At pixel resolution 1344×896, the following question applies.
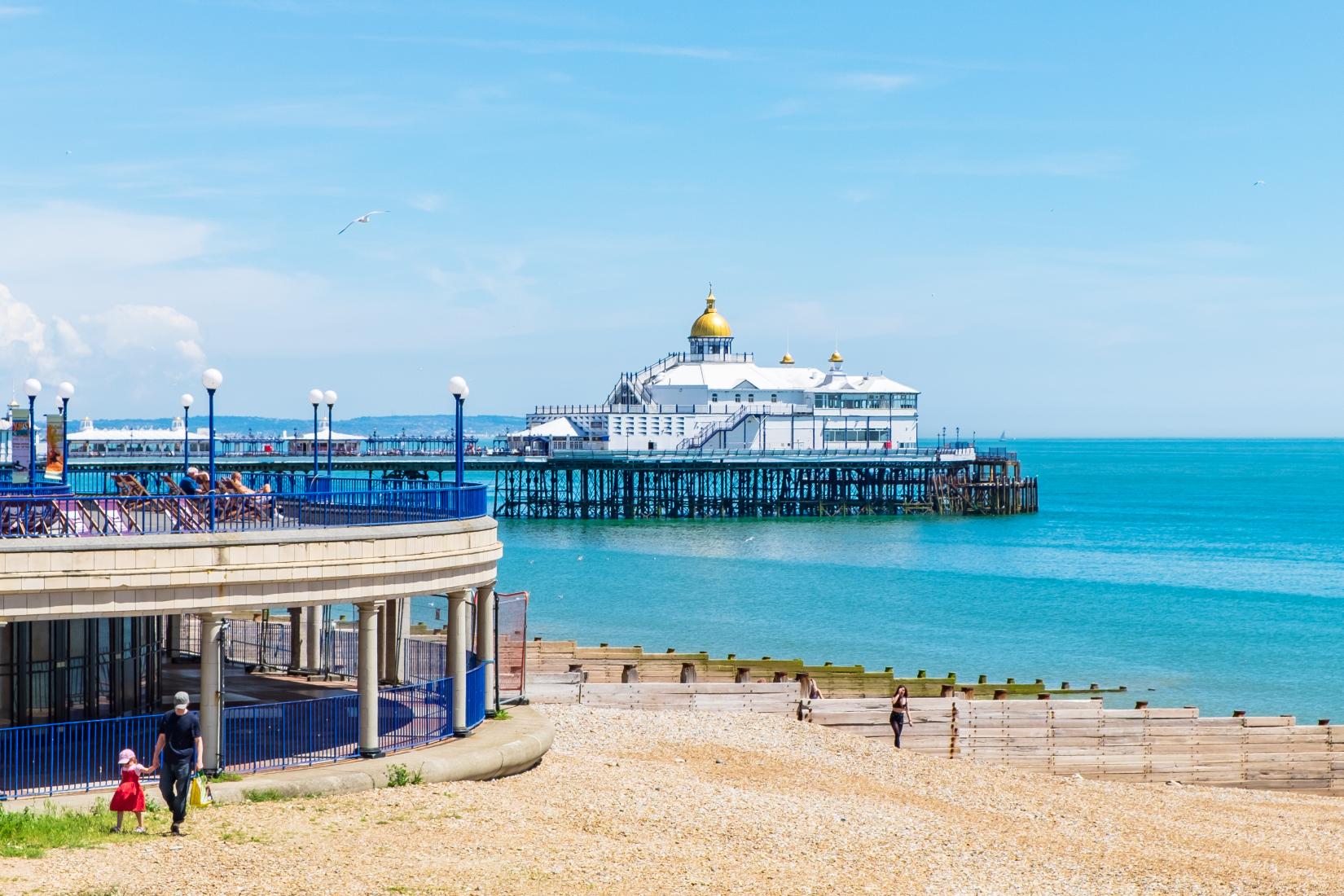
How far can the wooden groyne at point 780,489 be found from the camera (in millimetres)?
101625

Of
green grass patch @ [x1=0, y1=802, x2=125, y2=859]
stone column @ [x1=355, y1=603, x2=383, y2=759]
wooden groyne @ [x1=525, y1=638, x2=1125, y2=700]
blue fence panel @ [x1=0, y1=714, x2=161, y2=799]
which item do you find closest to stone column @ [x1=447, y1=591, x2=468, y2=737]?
stone column @ [x1=355, y1=603, x2=383, y2=759]

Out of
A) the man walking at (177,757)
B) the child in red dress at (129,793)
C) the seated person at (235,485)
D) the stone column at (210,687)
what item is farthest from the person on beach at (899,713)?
the child in red dress at (129,793)

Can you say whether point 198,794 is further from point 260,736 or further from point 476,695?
point 476,695

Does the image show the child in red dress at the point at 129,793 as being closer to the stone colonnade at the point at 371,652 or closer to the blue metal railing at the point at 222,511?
the stone colonnade at the point at 371,652

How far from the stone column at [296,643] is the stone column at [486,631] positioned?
3.52 metres

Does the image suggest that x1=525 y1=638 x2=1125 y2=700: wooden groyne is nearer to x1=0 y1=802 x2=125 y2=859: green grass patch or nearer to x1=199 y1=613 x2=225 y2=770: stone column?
x1=199 y1=613 x2=225 y2=770: stone column

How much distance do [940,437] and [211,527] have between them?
334 feet

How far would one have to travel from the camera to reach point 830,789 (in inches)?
830

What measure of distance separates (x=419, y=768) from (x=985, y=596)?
46.4 metres

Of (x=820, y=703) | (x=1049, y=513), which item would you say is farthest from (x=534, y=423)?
(x=820, y=703)

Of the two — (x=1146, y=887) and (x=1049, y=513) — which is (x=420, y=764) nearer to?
(x=1146, y=887)

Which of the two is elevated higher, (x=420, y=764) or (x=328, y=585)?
(x=328, y=585)

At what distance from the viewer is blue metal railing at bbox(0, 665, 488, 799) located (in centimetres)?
1712

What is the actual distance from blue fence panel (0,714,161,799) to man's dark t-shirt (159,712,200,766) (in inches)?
61.1
